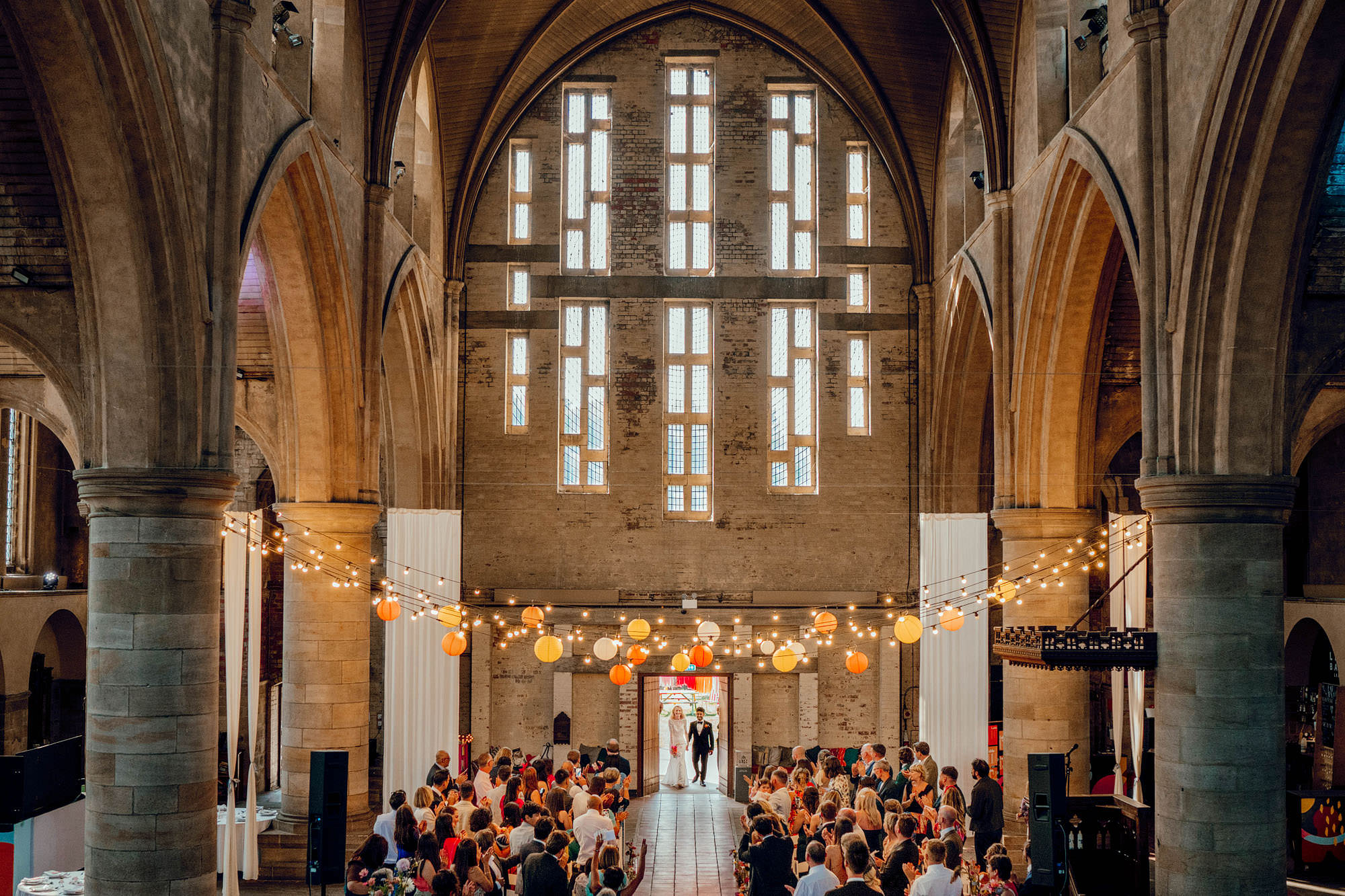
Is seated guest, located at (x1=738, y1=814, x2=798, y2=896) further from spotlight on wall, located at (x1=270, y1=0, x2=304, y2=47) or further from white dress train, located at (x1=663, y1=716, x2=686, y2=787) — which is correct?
white dress train, located at (x1=663, y1=716, x2=686, y2=787)

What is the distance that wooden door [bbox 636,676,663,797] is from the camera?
1989cm

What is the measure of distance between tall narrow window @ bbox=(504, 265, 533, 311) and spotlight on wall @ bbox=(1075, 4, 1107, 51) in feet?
34.4

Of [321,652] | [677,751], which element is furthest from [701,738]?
[321,652]

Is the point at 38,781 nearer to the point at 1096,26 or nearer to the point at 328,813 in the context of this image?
the point at 328,813

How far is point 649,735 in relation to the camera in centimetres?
2019

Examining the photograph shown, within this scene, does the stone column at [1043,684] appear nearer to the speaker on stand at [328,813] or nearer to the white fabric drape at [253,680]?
the speaker on stand at [328,813]

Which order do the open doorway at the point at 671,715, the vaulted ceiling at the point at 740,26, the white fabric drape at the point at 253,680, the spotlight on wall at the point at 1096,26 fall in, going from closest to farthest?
the white fabric drape at the point at 253,680 → the spotlight on wall at the point at 1096,26 → the vaulted ceiling at the point at 740,26 → the open doorway at the point at 671,715

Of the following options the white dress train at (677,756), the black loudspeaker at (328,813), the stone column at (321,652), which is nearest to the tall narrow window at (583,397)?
the white dress train at (677,756)

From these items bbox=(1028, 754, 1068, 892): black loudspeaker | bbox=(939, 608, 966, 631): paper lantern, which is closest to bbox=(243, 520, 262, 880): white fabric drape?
bbox=(1028, 754, 1068, 892): black loudspeaker

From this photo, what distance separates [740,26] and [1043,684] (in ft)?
41.0

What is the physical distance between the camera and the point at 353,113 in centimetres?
1432

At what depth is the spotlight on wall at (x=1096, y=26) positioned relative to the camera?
40.9 feet

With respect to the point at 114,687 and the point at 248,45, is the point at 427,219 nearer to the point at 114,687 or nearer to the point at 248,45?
the point at 248,45

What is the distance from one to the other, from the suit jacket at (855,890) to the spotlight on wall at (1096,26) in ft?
30.2
